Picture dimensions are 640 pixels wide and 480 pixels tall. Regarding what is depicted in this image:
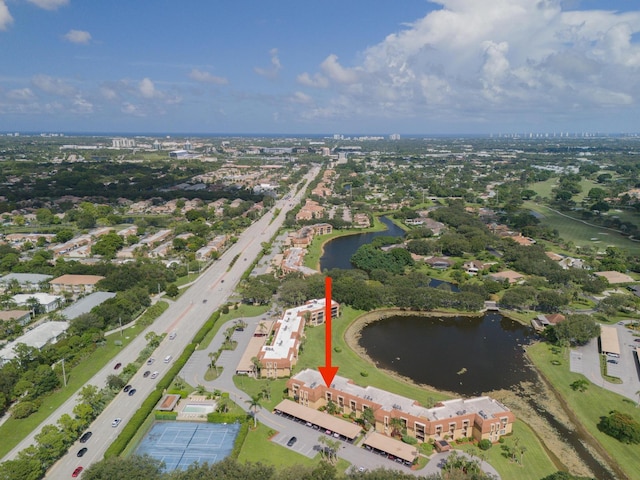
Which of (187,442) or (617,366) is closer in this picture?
(187,442)

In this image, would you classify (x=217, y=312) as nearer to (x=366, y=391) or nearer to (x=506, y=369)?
(x=366, y=391)

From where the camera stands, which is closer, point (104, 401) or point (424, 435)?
point (424, 435)

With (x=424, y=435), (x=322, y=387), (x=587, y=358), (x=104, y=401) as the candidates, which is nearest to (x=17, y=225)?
(x=104, y=401)

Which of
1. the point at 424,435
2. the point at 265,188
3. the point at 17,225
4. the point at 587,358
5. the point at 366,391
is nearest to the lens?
the point at 424,435

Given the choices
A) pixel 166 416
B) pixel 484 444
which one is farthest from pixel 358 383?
pixel 166 416

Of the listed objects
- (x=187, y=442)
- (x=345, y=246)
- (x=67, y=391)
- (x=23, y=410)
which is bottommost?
(x=345, y=246)

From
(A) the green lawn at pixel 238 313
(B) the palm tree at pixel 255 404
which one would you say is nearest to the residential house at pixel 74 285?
(A) the green lawn at pixel 238 313

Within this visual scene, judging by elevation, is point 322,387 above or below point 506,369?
above

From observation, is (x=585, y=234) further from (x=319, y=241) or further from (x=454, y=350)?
(x=454, y=350)

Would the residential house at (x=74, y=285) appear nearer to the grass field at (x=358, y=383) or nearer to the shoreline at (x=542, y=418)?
the grass field at (x=358, y=383)
